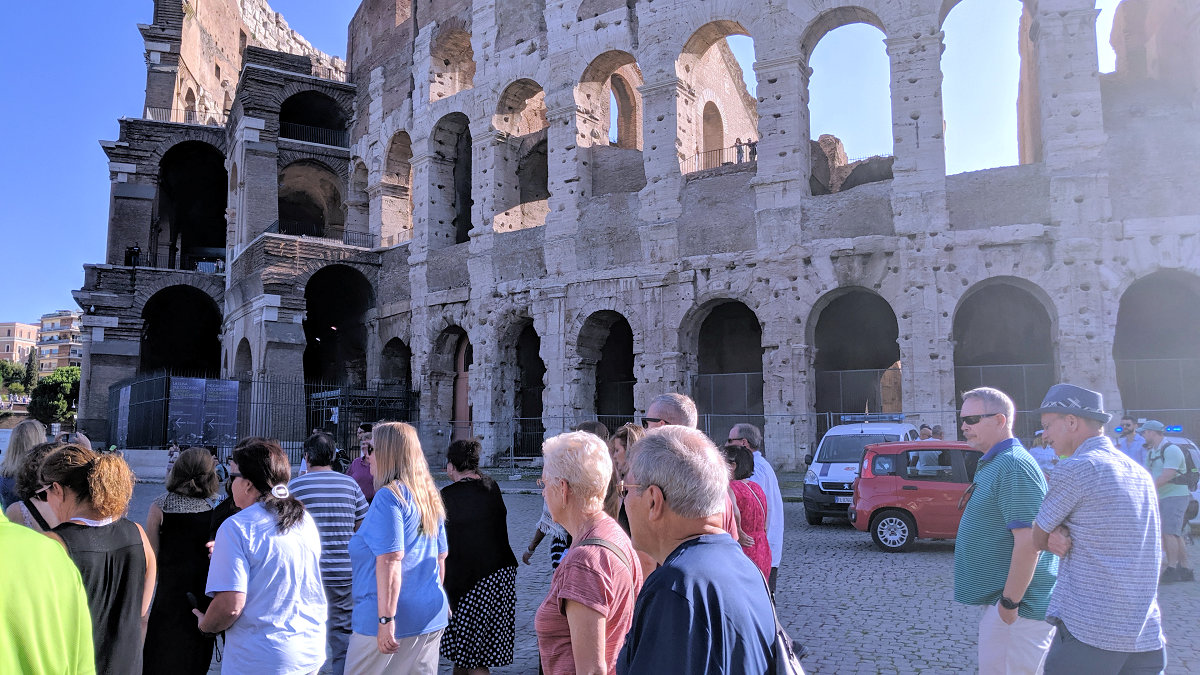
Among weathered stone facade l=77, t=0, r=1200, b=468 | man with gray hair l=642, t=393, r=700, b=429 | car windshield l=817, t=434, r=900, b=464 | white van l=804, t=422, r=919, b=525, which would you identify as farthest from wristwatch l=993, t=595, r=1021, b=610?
weathered stone facade l=77, t=0, r=1200, b=468

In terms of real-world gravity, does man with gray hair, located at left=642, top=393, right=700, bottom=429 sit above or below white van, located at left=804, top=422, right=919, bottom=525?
above

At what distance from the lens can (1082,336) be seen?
48.1 feet

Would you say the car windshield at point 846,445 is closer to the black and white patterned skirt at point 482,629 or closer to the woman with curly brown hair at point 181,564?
the black and white patterned skirt at point 482,629

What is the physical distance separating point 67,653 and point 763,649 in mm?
1332

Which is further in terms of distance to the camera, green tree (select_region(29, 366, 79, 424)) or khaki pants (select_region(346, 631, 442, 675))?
green tree (select_region(29, 366, 79, 424))

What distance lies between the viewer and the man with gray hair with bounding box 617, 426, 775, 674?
173 cm

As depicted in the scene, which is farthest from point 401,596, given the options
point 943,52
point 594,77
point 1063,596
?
point 594,77

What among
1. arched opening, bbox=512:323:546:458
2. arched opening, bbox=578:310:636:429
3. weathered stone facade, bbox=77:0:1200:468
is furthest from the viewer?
arched opening, bbox=512:323:546:458

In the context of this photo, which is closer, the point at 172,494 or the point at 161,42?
the point at 172,494

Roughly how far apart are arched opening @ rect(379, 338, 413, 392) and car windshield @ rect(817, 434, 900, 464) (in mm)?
14740

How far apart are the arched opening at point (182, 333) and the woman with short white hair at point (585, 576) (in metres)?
29.9

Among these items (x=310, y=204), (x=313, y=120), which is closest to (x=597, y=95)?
(x=313, y=120)

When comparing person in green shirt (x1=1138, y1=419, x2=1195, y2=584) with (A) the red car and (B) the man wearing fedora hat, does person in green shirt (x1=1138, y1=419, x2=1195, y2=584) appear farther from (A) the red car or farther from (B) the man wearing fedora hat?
(B) the man wearing fedora hat

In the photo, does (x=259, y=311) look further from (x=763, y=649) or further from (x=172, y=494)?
(x=763, y=649)
